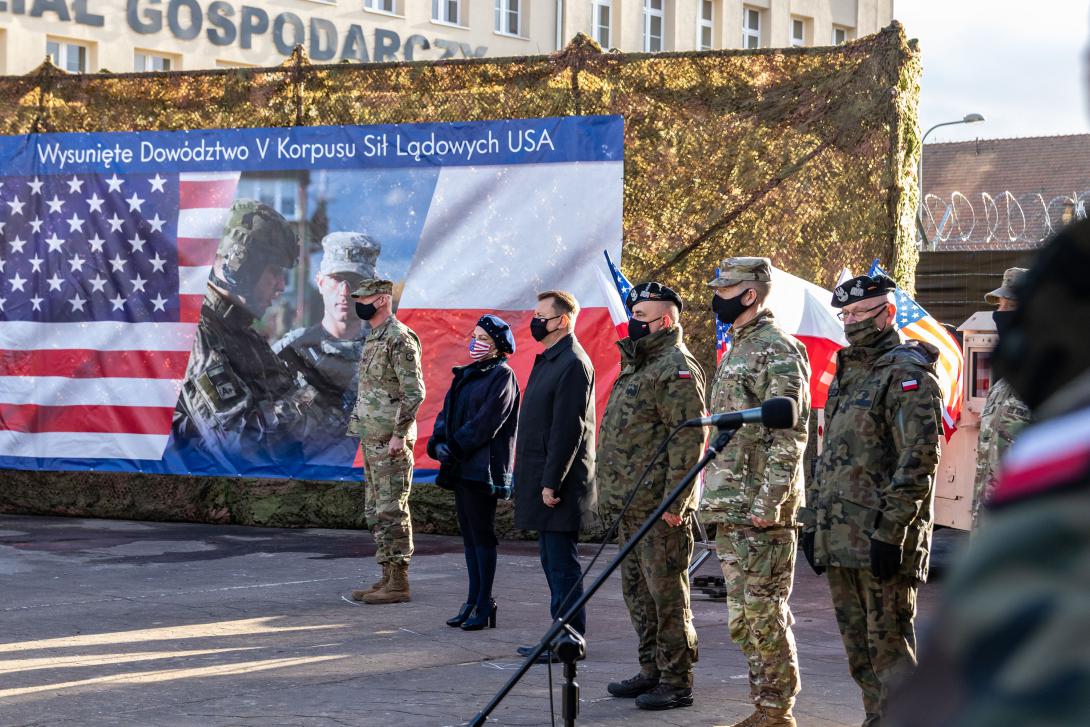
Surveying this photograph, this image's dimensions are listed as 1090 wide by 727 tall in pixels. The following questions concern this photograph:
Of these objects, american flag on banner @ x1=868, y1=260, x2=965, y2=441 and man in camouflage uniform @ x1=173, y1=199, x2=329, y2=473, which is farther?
man in camouflage uniform @ x1=173, y1=199, x2=329, y2=473

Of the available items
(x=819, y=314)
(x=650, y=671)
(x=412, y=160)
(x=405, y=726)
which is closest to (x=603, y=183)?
(x=412, y=160)

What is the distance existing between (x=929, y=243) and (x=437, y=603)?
345 inches

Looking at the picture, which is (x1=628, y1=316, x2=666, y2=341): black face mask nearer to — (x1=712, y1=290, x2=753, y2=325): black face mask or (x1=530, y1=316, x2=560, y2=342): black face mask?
(x1=712, y1=290, x2=753, y2=325): black face mask

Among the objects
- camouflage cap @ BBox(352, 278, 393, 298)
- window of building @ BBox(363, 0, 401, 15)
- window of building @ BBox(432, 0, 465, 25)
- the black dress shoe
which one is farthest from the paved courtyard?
window of building @ BBox(432, 0, 465, 25)

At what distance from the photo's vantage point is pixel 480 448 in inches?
309

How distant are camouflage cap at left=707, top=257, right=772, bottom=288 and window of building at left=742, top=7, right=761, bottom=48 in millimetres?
33062

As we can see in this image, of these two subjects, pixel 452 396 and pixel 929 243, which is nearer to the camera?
pixel 452 396

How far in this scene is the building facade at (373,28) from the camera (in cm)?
2709

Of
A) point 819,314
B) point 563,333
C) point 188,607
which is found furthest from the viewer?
point 819,314

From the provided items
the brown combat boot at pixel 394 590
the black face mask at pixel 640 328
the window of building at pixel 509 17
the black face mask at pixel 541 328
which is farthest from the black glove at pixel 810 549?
the window of building at pixel 509 17

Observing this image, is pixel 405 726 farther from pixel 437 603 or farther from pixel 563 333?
pixel 437 603

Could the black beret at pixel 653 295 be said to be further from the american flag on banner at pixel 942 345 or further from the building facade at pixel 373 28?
the building facade at pixel 373 28

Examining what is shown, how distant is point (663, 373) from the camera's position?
6.21 metres

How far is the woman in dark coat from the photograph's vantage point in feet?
25.6
